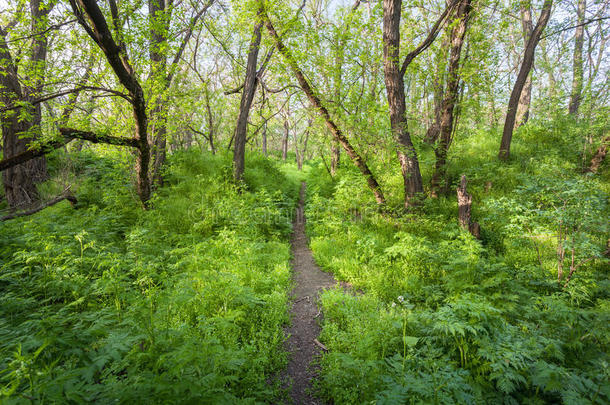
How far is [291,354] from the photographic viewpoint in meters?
3.21

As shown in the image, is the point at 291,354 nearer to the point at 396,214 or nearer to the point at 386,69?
the point at 396,214

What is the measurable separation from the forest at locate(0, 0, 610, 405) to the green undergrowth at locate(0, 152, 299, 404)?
0.04 meters

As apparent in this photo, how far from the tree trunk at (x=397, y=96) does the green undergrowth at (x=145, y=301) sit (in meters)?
4.10

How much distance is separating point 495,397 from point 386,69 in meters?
7.10

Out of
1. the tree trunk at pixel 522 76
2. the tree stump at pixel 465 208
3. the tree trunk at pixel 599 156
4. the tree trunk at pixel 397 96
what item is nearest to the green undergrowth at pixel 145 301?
the tree trunk at pixel 397 96

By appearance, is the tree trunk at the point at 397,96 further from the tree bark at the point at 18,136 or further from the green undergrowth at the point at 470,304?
the tree bark at the point at 18,136

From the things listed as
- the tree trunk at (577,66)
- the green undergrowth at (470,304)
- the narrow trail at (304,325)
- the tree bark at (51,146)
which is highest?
the tree trunk at (577,66)

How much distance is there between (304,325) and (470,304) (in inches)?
89.5

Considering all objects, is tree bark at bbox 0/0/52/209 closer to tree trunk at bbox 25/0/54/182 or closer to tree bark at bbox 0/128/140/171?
tree trunk at bbox 25/0/54/182

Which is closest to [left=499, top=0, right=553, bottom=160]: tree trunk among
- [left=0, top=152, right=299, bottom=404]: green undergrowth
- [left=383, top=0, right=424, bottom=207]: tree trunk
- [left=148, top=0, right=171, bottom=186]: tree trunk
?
[left=383, top=0, right=424, bottom=207]: tree trunk

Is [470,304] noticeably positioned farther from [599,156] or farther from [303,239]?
[599,156]

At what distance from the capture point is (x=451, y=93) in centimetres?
716

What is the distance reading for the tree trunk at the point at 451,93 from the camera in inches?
259

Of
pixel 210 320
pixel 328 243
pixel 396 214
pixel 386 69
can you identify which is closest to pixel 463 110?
pixel 386 69
